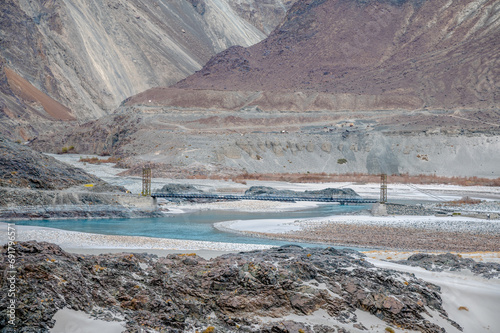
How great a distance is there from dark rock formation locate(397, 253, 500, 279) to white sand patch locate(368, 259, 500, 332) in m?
0.38

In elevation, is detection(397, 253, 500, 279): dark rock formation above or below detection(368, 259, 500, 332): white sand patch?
above

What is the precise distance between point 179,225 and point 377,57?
3667 inches

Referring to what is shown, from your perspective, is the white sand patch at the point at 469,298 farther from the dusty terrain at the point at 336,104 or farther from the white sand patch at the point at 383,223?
the dusty terrain at the point at 336,104

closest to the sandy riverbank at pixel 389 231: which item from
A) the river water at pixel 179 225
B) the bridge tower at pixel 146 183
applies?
the river water at pixel 179 225

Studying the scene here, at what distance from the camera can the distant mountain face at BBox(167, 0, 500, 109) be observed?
321 ft

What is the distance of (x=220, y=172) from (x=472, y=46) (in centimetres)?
6688

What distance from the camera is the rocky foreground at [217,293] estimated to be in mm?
9336

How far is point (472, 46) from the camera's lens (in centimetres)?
10544

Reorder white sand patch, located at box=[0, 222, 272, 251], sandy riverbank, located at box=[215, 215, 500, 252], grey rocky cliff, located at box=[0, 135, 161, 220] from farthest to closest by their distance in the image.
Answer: grey rocky cliff, located at box=[0, 135, 161, 220] < sandy riverbank, located at box=[215, 215, 500, 252] < white sand patch, located at box=[0, 222, 272, 251]

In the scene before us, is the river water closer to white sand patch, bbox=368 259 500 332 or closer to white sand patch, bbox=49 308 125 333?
white sand patch, bbox=368 259 500 332

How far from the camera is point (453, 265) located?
14.5 meters

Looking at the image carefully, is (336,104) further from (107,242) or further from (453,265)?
(453,265)

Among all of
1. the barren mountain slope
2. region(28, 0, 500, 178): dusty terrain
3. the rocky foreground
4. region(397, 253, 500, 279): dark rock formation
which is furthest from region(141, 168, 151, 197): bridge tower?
the barren mountain slope

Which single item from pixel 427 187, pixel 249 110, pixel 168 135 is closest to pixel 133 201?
pixel 427 187
